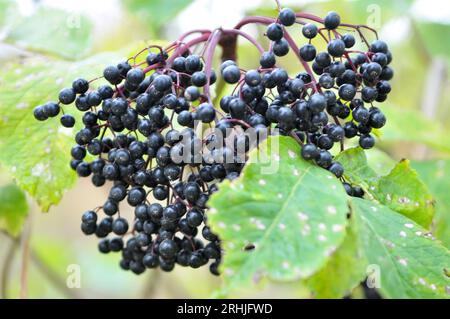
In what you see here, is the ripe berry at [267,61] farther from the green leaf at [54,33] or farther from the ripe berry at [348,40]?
the green leaf at [54,33]

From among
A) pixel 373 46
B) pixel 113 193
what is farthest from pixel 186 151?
pixel 373 46

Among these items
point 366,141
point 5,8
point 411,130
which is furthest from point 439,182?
point 5,8

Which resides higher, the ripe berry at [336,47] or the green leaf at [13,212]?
the ripe berry at [336,47]

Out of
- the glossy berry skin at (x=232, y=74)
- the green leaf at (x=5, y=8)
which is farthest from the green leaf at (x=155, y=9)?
the glossy berry skin at (x=232, y=74)

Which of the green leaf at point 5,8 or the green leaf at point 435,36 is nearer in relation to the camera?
the green leaf at point 5,8

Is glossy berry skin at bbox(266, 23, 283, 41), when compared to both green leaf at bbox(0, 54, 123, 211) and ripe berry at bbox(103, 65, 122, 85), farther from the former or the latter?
green leaf at bbox(0, 54, 123, 211)

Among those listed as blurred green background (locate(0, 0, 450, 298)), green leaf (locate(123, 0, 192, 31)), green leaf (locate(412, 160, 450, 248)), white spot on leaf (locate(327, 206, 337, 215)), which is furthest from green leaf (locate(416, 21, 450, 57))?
white spot on leaf (locate(327, 206, 337, 215))

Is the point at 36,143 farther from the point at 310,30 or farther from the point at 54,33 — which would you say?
the point at 310,30
